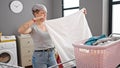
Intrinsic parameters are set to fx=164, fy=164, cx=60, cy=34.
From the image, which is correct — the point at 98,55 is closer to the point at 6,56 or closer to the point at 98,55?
the point at 98,55

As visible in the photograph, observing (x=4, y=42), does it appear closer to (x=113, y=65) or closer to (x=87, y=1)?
(x=87, y=1)

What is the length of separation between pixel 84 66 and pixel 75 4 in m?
3.28

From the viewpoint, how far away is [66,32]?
5.73 feet

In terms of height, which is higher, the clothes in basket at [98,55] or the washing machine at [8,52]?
the clothes in basket at [98,55]

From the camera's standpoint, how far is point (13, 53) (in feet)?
12.7

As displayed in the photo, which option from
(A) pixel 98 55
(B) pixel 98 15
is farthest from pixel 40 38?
(B) pixel 98 15

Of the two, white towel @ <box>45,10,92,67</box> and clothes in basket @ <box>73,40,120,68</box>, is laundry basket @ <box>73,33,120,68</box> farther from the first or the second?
white towel @ <box>45,10,92,67</box>

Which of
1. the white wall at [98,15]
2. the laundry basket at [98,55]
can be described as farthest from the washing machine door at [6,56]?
the laundry basket at [98,55]

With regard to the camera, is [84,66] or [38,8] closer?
[84,66]

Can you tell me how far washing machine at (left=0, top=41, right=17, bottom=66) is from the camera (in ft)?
12.2

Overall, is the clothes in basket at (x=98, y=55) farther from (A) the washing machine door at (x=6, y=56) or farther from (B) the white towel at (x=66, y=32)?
(A) the washing machine door at (x=6, y=56)

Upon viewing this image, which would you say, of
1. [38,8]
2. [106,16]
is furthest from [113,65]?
[106,16]

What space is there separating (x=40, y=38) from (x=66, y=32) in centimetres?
34

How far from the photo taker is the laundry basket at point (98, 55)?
1.21 meters
